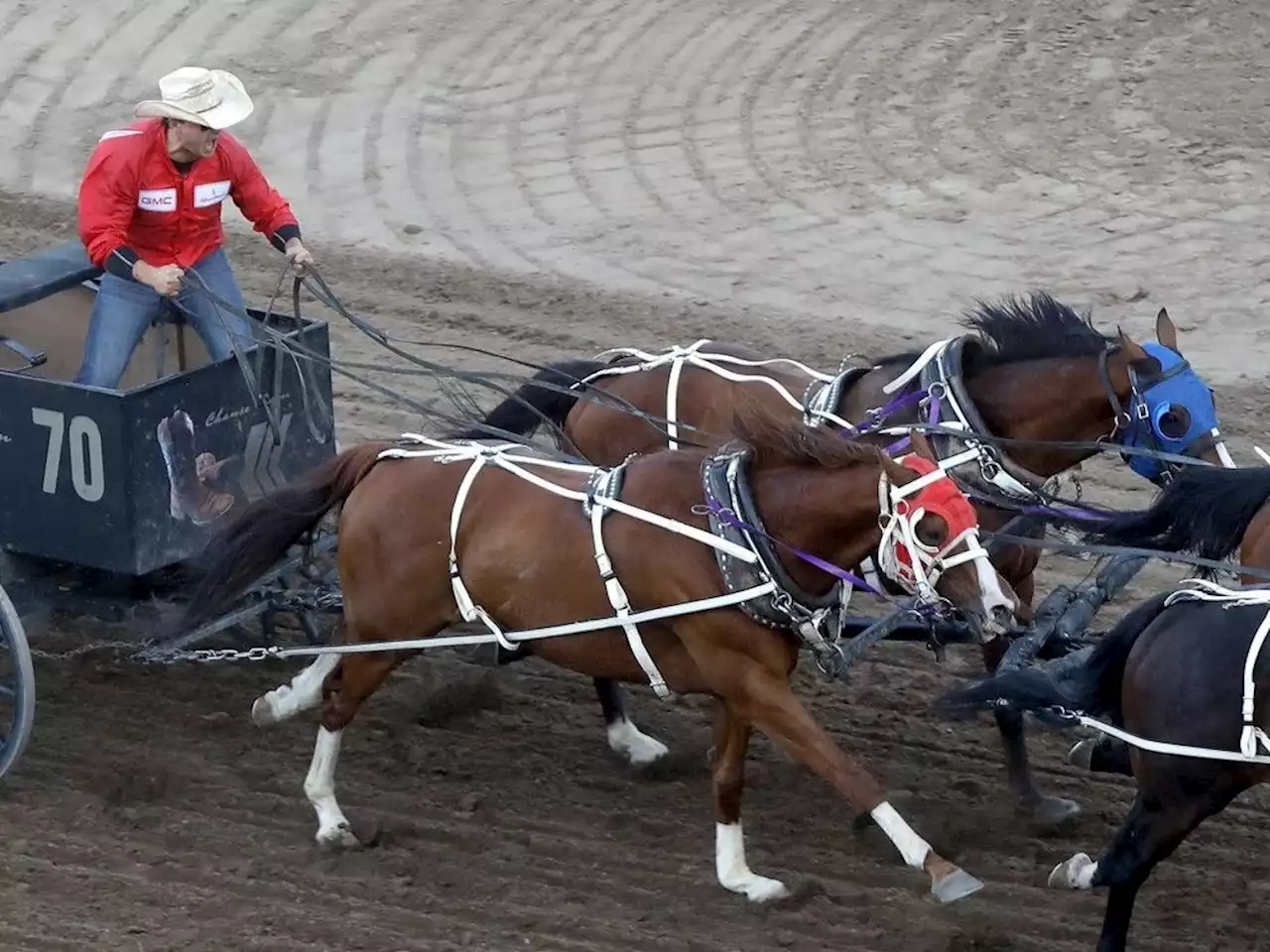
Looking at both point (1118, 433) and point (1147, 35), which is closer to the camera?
point (1118, 433)

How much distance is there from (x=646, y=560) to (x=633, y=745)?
1.29m

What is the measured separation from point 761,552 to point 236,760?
7.43 feet

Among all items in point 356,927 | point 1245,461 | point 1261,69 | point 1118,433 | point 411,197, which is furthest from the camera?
point 1261,69

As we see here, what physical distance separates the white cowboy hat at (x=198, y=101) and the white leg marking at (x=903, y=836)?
3013mm

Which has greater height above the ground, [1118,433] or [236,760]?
[1118,433]

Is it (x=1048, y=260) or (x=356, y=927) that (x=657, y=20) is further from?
(x=356, y=927)

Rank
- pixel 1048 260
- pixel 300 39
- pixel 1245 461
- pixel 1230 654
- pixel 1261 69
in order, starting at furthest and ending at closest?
pixel 300 39
pixel 1261 69
pixel 1048 260
pixel 1245 461
pixel 1230 654

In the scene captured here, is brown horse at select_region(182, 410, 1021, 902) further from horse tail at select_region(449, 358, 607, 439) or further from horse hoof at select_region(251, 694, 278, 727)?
horse tail at select_region(449, 358, 607, 439)

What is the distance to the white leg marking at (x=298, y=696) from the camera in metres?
6.34

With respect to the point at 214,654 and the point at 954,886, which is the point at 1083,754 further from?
the point at 214,654

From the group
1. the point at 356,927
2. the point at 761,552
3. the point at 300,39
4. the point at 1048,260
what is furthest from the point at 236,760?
the point at 300,39

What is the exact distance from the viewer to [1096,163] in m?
12.1

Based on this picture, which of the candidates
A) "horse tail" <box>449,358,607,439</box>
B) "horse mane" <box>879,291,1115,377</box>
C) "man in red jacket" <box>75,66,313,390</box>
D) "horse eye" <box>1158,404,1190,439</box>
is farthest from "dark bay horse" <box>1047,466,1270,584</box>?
"man in red jacket" <box>75,66,313,390</box>

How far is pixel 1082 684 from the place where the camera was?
17.1 feet
